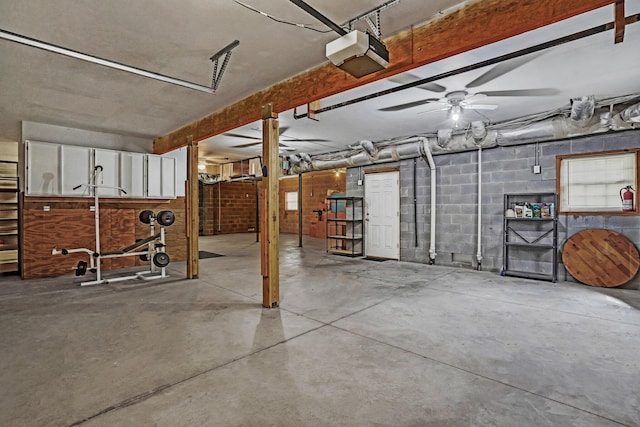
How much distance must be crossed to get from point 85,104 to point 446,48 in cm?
449

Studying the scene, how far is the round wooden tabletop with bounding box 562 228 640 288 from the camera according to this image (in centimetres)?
428

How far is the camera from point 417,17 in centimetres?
235

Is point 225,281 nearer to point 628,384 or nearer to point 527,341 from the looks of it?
point 527,341

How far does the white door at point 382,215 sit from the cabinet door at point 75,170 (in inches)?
208

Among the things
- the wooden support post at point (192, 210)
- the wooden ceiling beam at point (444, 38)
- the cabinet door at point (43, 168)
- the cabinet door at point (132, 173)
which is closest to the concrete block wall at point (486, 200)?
the wooden ceiling beam at point (444, 38)

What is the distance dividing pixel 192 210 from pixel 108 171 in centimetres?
175

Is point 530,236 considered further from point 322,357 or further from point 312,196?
point 312,196

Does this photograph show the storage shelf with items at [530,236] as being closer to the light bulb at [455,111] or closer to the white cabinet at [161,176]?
the light bulb at [455,111]

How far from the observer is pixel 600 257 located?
14.6ft

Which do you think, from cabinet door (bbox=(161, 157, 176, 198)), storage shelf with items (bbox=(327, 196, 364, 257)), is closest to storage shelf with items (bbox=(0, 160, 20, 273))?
cabinet door (bbox=(161, 157, 176, 198))

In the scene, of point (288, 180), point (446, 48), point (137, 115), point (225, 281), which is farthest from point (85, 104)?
point (288, 180)

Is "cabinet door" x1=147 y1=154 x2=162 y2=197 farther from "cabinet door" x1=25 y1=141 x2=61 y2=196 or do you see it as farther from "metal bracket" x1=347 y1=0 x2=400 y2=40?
"metal bracket" x1=347 y1=0 x2=400 y2=40

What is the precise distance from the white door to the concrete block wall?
0.47ft

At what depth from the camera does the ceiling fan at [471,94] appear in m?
3.18
